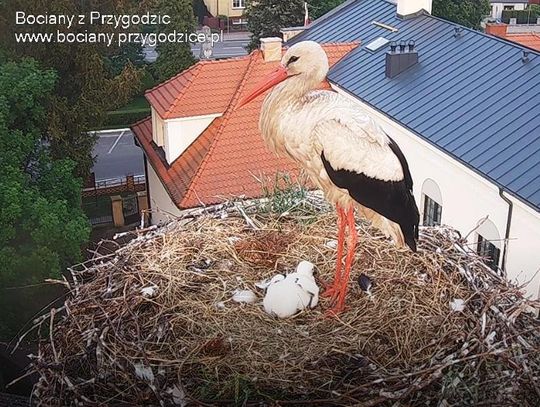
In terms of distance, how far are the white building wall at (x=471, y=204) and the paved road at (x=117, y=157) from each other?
8613 millimetres

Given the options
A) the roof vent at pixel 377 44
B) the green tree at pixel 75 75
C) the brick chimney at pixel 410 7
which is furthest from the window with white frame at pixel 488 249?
the brick chimney at pixel 410 7

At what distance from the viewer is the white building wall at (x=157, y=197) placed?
36.6ft

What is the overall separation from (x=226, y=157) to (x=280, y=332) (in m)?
5.88

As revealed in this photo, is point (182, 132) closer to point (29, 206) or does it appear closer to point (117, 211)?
point (29, 206)

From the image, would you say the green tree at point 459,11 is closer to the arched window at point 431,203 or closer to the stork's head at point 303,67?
the arched window at point 431,203

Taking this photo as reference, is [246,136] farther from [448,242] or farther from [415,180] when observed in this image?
[448,242]

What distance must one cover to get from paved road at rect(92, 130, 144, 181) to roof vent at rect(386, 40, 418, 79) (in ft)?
25.2

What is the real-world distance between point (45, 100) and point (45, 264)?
Answer: 8.87ft

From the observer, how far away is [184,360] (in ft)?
13.9

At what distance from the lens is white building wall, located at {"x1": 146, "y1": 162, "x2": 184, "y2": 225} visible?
11.1 metres

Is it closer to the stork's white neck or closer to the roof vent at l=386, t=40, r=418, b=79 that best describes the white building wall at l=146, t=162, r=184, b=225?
the roof vent at l=386, t=40, r=418, b=79

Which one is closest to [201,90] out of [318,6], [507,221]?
[507,221]

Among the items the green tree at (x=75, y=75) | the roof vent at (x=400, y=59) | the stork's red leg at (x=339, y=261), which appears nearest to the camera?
the stork's red leg at (x=339, y=261)

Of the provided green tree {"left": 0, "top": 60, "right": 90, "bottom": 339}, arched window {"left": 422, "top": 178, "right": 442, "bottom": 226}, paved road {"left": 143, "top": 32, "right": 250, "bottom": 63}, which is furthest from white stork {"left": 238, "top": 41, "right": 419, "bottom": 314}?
paved road {"left": 143, "top": 32, "right": 250, "bottom": 63}
